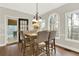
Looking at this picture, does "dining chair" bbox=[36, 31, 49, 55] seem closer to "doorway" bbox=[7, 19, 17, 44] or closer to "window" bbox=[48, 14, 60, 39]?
"window" bbox=[48, 14, 60, 39]

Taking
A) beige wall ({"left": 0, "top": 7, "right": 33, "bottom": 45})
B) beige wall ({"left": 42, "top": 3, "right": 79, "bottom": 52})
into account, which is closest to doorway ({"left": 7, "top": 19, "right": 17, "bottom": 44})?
beige wall ({"left": 0, "top": 7, "right": 33, "bottom": 45})

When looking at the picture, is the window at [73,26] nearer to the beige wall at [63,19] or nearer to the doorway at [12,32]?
the beige wall at [63,19]

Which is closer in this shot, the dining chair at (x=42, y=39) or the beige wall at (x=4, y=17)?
the dining chair at (x=42, y=39)

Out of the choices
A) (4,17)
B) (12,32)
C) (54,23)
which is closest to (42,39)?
(54,23)

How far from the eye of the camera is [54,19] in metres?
4.48

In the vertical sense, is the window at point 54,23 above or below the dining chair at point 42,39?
above

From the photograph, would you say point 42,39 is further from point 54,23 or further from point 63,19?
point 63,19

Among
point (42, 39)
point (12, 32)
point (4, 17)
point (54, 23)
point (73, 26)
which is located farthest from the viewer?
point (12, 32)

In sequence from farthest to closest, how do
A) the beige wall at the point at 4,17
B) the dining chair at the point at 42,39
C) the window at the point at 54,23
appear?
1. the beige wall at the point at 4,17
2. the window at the point at 54,23
3. the dining chair at the point at 42,39

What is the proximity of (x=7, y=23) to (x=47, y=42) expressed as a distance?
283 cm

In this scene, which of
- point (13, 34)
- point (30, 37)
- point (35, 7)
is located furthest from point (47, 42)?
point (13, 34)

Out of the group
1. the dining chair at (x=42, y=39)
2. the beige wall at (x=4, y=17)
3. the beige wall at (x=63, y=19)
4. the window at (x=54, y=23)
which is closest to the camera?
the dining chair at (x=42, y=39)

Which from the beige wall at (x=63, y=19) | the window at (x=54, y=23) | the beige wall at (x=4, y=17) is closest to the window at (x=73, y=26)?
the beige wall at (x=63, y=19)

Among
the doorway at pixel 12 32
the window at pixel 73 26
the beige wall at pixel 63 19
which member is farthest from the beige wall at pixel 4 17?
the window at pixel 73 26
